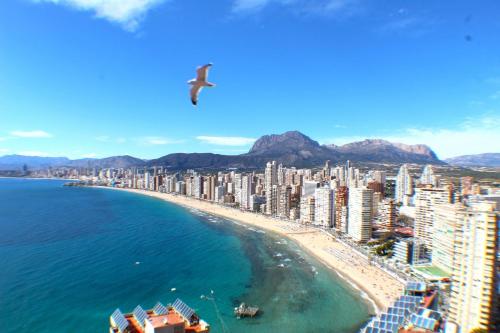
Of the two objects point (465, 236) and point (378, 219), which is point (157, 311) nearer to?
point (465, 236)

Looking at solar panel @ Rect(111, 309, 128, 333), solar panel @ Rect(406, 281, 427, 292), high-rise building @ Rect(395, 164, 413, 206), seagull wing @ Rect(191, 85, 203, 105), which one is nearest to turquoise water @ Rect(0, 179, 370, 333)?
solar panel @ Rect(406, 281, 427, 292)

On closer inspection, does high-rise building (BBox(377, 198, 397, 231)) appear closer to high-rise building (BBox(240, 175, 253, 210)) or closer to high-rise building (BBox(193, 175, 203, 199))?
high-rise building (BBox(240, 175, 253, 210))

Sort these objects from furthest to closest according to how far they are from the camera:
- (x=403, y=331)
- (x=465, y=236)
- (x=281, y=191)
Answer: (x=281, y=191)
(x=465, y=236)
(x=403, y=331)

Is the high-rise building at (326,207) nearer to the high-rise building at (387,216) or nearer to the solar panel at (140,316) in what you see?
the high-rise building at (387,216)

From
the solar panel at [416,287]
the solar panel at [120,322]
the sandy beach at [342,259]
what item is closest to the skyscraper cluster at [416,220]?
the solar panel at [416,287]

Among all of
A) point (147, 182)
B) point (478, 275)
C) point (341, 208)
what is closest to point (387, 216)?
point (341, 208)

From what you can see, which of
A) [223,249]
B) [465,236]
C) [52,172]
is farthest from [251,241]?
[52,172]
